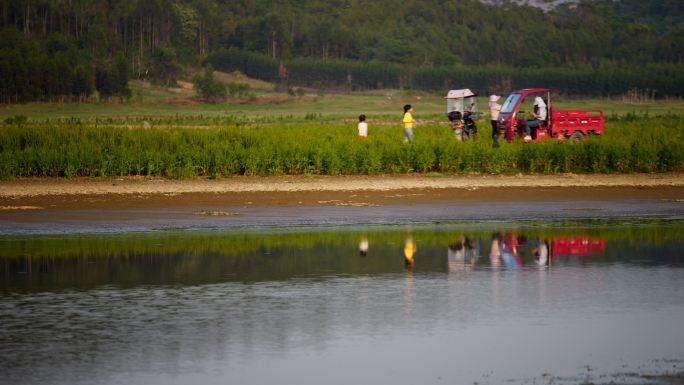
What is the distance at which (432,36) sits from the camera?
506 ft

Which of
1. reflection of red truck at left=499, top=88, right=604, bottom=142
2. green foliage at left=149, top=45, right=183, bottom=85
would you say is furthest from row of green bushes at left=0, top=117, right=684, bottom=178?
green foliage at left=149, top=45, right=183, bottom=85

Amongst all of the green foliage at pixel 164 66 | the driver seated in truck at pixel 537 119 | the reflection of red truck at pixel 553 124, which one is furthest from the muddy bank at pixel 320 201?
the green foliage at pixel 164 66

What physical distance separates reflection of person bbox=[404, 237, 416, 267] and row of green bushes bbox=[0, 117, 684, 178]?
1085 cm

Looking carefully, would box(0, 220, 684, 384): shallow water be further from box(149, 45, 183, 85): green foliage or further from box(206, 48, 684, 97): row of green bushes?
box(206, 48, 684, 97): row of green bushes

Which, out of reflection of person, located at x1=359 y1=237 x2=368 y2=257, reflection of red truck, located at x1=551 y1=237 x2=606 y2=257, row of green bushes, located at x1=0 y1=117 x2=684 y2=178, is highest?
row of green bushes, located at x1=0 y1=117 x2=684 y2=178

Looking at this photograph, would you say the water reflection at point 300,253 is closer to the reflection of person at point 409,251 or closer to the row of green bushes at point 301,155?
the reflection of person at point 409,251

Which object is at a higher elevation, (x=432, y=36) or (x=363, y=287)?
(x=432, y=36)

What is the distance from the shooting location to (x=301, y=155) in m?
29.7

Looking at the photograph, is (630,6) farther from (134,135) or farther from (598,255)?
(598,255)

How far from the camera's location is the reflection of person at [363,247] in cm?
1747

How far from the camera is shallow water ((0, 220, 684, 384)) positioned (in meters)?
10.5

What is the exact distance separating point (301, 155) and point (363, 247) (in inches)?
463

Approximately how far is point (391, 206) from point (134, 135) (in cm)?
1076

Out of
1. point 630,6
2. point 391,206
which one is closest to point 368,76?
point 630,6
